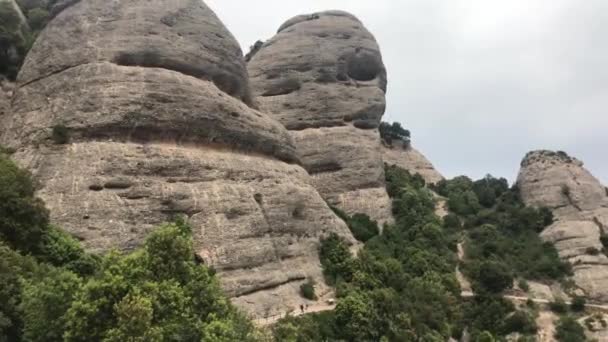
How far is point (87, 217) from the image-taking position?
30.7 meters

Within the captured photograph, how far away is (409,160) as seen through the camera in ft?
239

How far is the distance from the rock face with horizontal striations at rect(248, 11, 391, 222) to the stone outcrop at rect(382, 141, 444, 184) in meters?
10.2

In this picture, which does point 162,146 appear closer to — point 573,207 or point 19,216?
point 19,216

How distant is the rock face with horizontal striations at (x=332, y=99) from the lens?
54500 millimetres

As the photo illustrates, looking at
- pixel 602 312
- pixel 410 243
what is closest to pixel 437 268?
pixel 410 243

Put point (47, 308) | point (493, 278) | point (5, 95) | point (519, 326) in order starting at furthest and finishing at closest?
1. point (493, 278)
2. point (519, 326)
3. point (5, 95)
4. point (47, 308)

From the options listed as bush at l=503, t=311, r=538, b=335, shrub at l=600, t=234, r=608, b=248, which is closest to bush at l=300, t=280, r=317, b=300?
bush at l=503, t=311, r=538, b=335

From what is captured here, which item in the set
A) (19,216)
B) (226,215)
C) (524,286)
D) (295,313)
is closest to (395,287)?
(295,313)

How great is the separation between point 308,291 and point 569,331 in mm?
19134

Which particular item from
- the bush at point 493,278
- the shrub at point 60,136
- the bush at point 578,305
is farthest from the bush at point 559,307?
the shrub at point 60,136

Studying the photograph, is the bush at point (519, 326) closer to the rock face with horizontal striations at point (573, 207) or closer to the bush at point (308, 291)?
the rock face with horizontal striations at point (573, 207)

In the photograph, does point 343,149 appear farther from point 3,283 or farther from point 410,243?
point 3,283

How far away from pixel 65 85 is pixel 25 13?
2412cm

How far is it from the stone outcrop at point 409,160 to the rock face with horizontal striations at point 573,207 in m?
11.7
